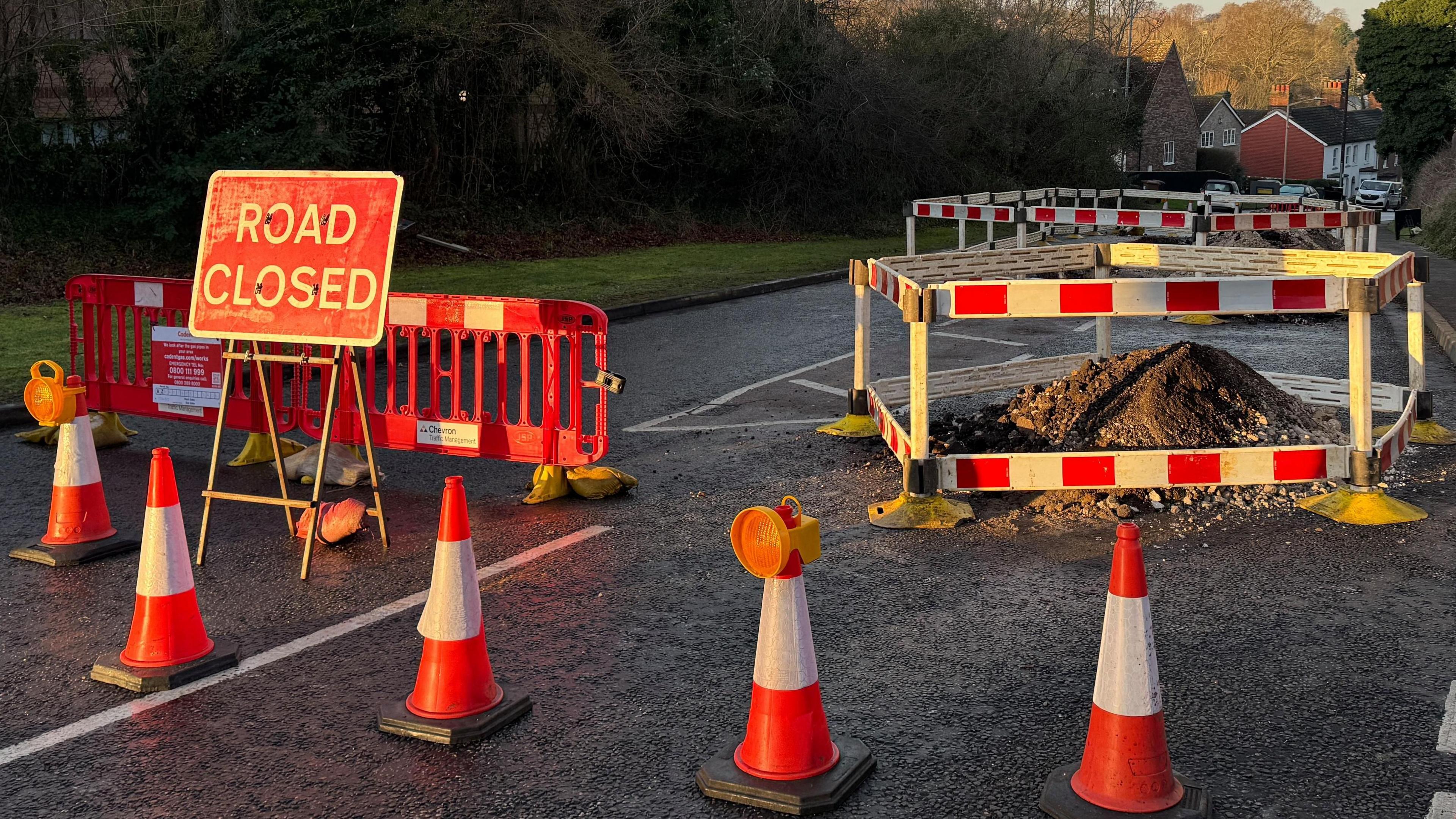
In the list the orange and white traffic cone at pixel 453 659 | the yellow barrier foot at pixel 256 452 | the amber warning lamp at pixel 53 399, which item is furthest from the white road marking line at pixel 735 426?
the orange and white traffic cone at pixel 453 659

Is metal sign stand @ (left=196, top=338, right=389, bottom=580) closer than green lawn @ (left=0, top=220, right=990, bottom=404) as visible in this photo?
Yes

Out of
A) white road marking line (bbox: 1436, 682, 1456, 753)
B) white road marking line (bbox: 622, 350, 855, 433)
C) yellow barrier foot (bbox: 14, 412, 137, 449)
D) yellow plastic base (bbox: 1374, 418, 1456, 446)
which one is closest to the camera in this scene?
white road marking line (bbox: 1436, 682, 1456, 753)

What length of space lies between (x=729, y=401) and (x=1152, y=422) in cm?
395

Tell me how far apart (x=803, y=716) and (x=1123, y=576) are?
1.02 metres

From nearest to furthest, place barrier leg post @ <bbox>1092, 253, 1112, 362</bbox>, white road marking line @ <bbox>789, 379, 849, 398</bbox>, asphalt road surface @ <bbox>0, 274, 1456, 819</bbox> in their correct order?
asphalt road surface @ <bbox>0, 274, 1456, 819</bbox>, barrier leg post @ <bbox>1092, 253, 1112, 362</bbox>, white road marking line @ <bbox>789, 379, 849, 398</bbox>

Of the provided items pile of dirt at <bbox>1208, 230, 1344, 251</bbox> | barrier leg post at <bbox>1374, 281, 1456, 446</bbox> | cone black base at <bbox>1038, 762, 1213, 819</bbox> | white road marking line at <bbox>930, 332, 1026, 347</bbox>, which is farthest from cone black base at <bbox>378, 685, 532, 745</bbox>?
pile of dirt at <bbox>1208, 230, 1344, 251</bbox>

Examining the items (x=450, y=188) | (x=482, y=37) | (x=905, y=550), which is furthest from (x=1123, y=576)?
(x=450, y=188)

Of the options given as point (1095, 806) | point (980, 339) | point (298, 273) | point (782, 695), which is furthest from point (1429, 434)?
point (298, 273)

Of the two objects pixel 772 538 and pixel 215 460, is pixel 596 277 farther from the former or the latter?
pixel 772 538

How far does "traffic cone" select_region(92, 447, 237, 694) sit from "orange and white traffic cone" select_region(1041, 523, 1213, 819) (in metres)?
3.14

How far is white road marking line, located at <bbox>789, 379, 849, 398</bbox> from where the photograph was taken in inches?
420

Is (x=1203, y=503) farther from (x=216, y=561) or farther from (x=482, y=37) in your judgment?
(x=482, y=37)

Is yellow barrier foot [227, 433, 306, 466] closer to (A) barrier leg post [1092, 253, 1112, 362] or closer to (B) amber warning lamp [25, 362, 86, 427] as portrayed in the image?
(B) amber warning lamp [25, 362, 86, 427]

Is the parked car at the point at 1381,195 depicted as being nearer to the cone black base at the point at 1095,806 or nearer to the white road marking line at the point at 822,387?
the white road marking line at the point at 822,387
